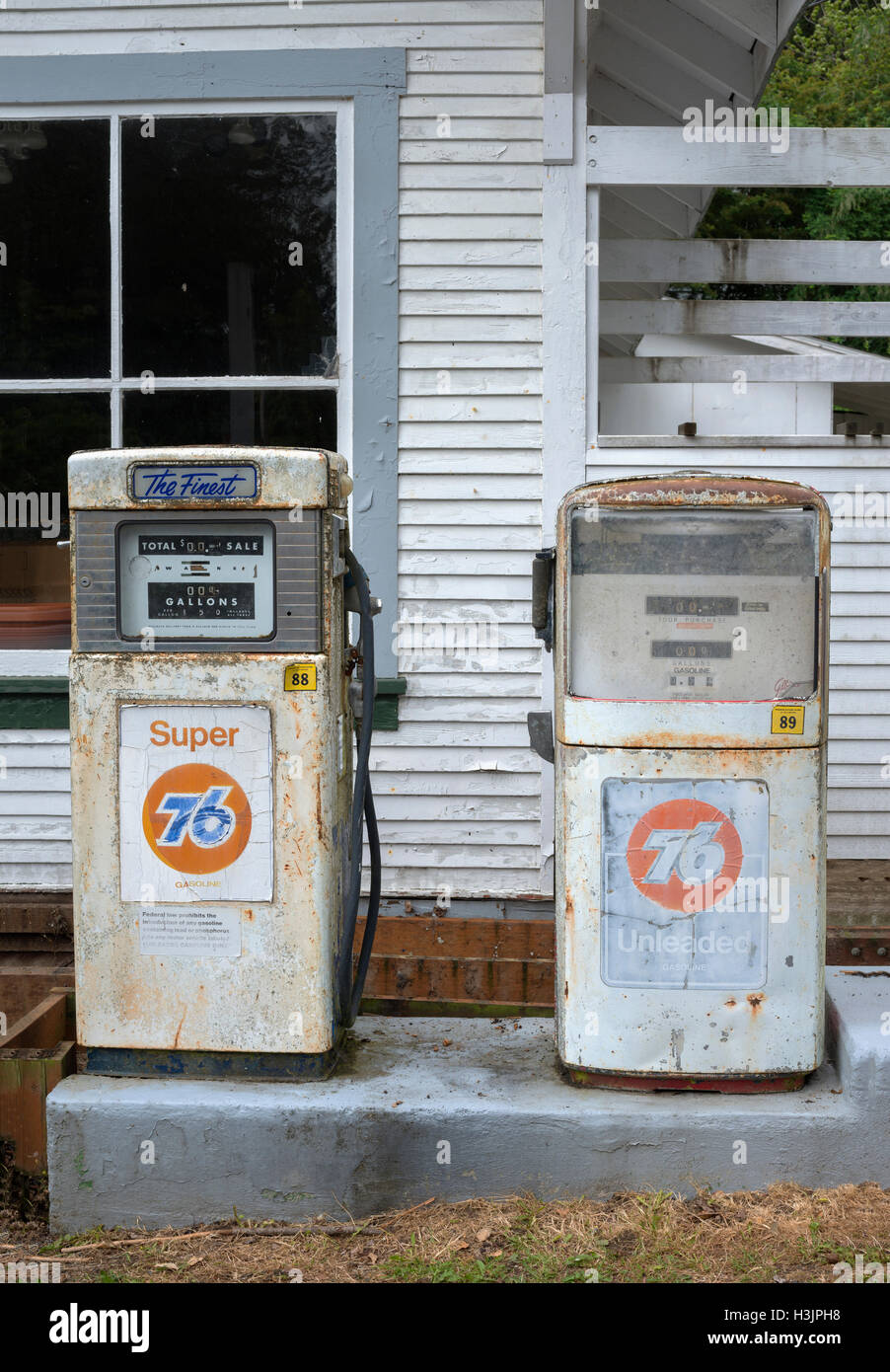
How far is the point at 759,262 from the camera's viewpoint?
5520 millimetres

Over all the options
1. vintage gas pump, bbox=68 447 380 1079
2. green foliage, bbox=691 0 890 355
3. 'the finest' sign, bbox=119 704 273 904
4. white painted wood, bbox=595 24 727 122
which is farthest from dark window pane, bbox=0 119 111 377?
green foliage, bbox=691 0 890 355

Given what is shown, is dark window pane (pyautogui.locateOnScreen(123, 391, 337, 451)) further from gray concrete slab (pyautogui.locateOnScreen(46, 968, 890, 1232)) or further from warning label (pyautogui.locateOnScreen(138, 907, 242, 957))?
gray concrete slab (pyautogui.locateOnScreen(46, 968, 890, 1232))

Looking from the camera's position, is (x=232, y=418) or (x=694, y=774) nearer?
(x=694, y=774)

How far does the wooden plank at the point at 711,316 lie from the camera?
19.3ft

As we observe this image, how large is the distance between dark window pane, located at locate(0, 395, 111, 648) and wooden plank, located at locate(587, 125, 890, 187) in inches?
92.5

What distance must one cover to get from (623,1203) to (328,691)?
1.52 meters

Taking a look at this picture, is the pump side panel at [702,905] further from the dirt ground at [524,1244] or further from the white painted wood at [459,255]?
the white painted wood at [459,255]

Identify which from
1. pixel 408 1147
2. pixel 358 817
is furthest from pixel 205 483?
pixel 408 1147

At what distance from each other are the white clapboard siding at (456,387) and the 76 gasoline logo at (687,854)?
202 centimetres

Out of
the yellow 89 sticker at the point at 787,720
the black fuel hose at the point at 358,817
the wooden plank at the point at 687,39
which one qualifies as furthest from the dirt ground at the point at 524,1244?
the wooden plank at the point at 687,39

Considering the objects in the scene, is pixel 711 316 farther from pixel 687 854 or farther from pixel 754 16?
pixel 687 854

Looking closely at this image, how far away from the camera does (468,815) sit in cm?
530

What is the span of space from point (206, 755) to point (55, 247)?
3.07 m

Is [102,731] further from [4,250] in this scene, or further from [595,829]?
[4,250]
